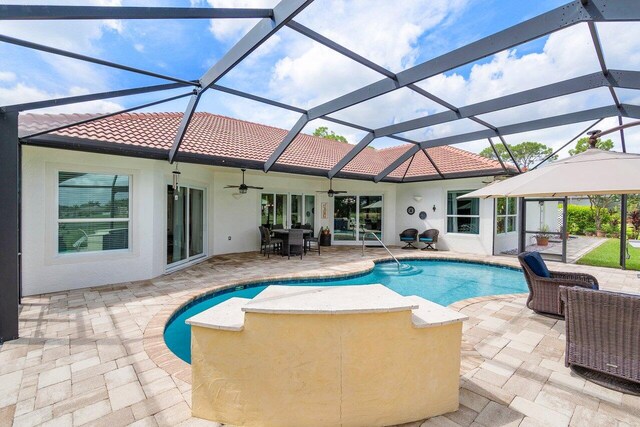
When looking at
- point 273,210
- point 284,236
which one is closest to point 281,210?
point 273,210

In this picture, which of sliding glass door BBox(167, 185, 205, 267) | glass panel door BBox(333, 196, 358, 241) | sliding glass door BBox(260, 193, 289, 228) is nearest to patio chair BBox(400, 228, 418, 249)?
glass panel door BBox(333, 196, 358, 241)

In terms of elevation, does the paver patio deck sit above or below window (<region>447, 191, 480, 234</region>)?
→ below

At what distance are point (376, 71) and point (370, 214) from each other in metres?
9.65

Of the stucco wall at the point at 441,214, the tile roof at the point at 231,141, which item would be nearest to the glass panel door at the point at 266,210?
the tile roof at the point at 231,141

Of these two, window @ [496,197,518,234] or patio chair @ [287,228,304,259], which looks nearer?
patio chair @ [287,228,304,259]

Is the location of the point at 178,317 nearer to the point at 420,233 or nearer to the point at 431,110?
the point at 431,110

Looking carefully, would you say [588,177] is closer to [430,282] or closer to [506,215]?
[430,282]

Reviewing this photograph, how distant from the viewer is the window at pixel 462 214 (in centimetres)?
1191

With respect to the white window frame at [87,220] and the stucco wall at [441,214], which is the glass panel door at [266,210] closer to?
the white window frame at [87,220]

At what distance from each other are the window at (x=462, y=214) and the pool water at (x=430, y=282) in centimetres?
220

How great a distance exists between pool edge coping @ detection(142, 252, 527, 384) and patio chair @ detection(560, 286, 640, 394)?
214 centimetres

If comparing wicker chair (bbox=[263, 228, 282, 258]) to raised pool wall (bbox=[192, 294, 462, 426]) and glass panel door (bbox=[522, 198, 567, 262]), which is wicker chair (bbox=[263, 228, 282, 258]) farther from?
glass panel door (bbox=[522, 198, 567, 262])

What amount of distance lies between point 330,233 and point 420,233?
4.22 meters

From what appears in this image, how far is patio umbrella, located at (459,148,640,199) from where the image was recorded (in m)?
3.39
